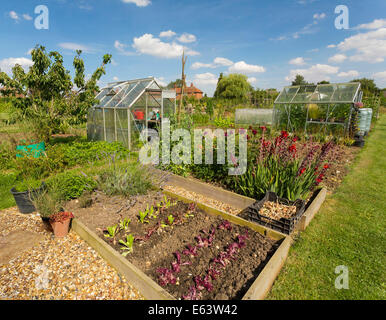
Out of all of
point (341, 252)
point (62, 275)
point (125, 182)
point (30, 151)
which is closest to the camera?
point (62, 275)

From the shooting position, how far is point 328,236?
3.12 metres

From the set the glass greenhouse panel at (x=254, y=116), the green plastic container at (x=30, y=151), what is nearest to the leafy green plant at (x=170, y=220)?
the green plastic container at (x=30, y=151)

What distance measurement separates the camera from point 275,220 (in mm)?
3020

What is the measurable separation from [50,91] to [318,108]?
1095cm

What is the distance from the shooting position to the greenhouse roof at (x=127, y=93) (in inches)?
317

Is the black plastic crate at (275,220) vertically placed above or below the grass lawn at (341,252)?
above

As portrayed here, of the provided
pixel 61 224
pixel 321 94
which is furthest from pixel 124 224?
pixel 321 94

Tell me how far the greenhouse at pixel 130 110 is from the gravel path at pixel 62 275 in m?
5.38

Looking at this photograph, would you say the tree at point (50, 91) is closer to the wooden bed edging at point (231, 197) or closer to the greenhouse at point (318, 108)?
the wooden bed edging at point (231, 197)

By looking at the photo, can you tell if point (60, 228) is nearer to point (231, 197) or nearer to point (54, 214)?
point (54, 214)
